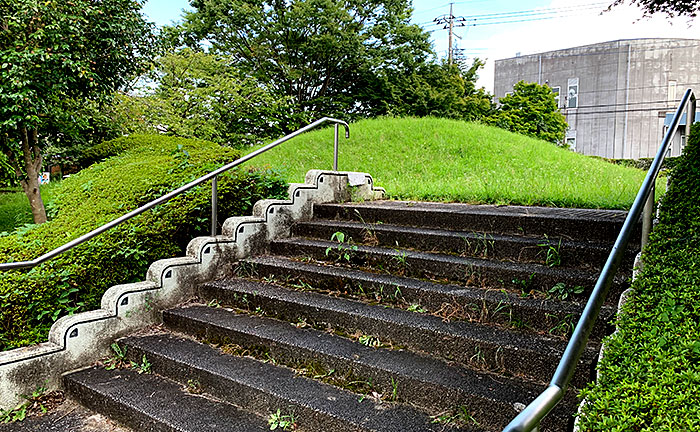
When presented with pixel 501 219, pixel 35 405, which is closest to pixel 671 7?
pixel 501 219

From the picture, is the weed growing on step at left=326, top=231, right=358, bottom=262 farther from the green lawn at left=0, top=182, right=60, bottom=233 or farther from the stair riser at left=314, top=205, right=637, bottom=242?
the green lawn at left=0, top=182, right=60, bottom=233

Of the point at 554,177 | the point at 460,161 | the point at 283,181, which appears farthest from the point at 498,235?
the point at 460,161

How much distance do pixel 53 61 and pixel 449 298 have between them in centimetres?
679

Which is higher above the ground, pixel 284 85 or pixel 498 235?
pixel 284 85

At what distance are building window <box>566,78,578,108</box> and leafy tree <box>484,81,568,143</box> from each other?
24.6 feet

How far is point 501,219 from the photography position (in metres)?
4.06

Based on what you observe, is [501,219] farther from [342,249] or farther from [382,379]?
[382,379]

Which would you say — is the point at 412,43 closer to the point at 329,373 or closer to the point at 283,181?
the point at 283,181

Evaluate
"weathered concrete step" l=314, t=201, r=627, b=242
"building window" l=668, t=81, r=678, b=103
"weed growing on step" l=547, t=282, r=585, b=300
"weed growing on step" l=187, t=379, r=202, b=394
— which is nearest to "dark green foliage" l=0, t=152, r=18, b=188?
"weathered concrete step" l=314, t=201, r=627, b=242

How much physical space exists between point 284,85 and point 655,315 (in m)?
18.5

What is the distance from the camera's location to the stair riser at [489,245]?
132 inches

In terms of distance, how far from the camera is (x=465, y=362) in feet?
9.12

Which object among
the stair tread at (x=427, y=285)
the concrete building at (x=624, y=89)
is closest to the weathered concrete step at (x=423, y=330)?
the stair tread at (x=427, y=285)

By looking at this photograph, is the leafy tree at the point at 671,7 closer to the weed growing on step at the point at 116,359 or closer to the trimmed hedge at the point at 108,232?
the trimmed hedge at the point at 108,232
